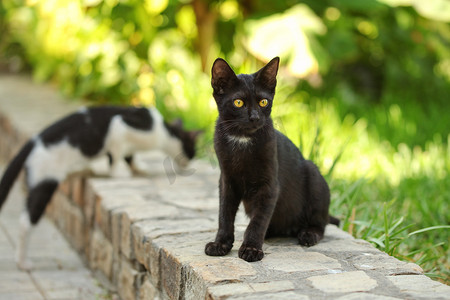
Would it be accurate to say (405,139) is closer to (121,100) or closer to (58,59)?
(121,100)

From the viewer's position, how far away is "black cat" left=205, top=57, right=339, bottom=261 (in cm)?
224

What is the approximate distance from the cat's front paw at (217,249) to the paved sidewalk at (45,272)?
3.68ft

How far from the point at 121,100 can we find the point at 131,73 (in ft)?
1.21

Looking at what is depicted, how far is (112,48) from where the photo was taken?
6004 mm

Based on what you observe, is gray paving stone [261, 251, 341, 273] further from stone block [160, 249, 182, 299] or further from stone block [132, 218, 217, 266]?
stone block [132, 218, 217, 266]

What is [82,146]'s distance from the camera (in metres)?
3.80

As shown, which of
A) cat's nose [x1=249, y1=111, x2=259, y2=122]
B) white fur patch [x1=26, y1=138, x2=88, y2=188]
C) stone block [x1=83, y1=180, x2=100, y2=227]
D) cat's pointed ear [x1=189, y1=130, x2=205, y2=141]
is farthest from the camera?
cat's pointed ear [x1=189, y1=130, x2=205, y2=141]

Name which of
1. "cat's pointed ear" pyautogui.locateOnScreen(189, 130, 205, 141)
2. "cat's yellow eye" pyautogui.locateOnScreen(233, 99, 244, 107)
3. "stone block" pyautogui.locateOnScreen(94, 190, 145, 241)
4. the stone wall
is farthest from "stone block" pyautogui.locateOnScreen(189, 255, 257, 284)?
"cat's pointed ear" pyautogui.locateOnScreen(189, 130, 205, 141)

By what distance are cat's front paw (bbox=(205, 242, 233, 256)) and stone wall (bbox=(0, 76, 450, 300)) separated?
3 cm

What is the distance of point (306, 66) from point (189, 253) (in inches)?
118

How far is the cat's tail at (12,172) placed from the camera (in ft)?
11.4

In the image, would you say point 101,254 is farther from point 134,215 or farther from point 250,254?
point 250,254

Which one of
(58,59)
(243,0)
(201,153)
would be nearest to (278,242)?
(201,153)

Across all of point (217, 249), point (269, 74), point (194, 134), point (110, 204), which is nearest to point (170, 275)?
point (217, 249)
